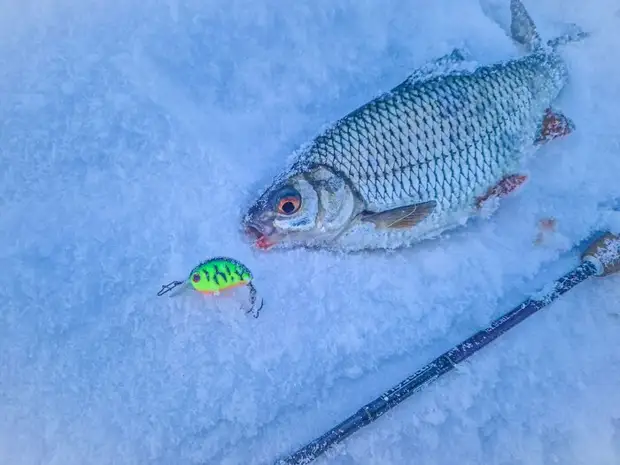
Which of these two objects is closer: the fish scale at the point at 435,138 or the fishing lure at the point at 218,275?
the fishing lure at the point at 218,275

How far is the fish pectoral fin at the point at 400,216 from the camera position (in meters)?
2.52

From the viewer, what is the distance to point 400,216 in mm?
2520

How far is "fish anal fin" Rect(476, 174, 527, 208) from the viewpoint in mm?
2643

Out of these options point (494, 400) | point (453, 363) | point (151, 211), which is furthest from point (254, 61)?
point (494, 400)

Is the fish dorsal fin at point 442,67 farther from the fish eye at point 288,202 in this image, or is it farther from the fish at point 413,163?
the fish eye at point 288,202

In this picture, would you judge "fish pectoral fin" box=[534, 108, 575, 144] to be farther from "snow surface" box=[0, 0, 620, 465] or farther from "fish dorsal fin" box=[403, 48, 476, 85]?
"fish dorsal fin" box=[403, 48, 476, 85]

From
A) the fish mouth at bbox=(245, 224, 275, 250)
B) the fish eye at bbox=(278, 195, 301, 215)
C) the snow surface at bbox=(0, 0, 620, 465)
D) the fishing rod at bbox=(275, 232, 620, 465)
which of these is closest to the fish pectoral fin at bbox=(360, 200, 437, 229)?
the snow surface at bbox=(0, 0, 620, 465)

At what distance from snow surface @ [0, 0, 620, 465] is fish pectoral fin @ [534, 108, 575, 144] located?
0.08m

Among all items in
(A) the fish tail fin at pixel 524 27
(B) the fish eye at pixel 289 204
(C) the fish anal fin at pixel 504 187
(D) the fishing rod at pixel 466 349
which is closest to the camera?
(D) the fishing rod at pixel 466 349

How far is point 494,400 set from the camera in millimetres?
2412

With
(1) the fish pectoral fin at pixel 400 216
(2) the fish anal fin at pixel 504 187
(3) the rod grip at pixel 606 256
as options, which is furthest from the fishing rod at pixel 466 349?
(1) the fish pectoral fin at pixel 400 216

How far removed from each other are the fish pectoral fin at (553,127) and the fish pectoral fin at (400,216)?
621 millimetres

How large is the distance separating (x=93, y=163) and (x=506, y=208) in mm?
1810

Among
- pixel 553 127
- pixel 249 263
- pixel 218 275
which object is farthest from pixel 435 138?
pixel 218 275
